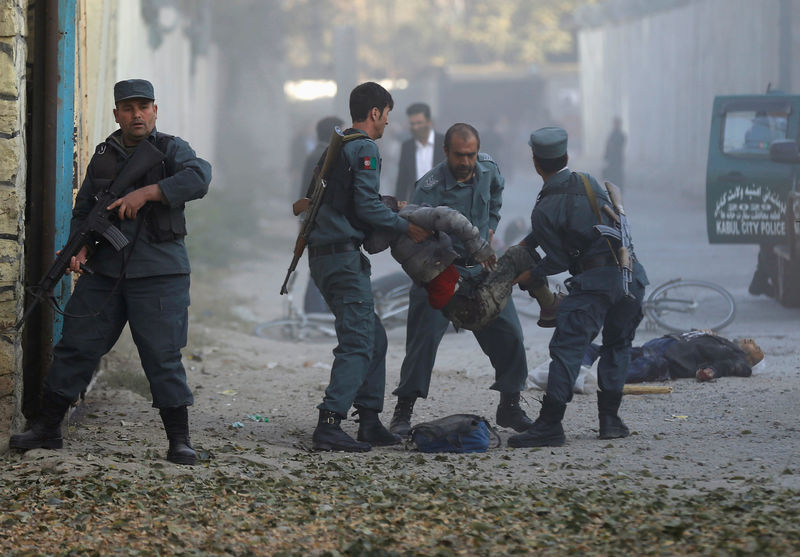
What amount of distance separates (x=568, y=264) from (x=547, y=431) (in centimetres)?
81

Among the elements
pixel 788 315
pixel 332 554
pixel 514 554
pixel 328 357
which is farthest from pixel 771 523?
pixel 788 315

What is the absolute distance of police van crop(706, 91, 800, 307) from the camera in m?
9.66

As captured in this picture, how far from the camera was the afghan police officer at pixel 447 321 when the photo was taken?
590 cm

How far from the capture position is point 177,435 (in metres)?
5.00

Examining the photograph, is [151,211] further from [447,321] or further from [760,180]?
[760,180]

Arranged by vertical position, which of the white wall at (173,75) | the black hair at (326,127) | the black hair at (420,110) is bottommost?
the black hair at (326,127)

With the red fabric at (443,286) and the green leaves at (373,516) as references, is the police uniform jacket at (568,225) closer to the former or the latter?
the red fabric at (443,286)

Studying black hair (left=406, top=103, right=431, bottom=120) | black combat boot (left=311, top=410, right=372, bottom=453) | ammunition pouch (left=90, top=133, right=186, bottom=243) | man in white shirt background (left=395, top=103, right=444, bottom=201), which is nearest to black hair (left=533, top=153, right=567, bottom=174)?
black combat boot (left=311, top=410, right=372, bottom=453)

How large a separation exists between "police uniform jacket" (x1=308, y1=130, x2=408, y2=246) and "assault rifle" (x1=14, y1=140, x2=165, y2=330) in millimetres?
897

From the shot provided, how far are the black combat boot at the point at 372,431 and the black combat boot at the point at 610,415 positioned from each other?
1.04m

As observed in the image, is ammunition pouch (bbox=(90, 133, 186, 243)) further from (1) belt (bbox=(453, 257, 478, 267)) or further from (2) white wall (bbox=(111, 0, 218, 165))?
(2) white wall (bbox=(111, 0, 218, 165))

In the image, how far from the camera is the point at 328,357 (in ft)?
29.1

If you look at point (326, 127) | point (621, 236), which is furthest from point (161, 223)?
point (326, 127)

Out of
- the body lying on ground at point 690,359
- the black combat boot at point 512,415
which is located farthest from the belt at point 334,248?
the body lying on ground at point 690,359
